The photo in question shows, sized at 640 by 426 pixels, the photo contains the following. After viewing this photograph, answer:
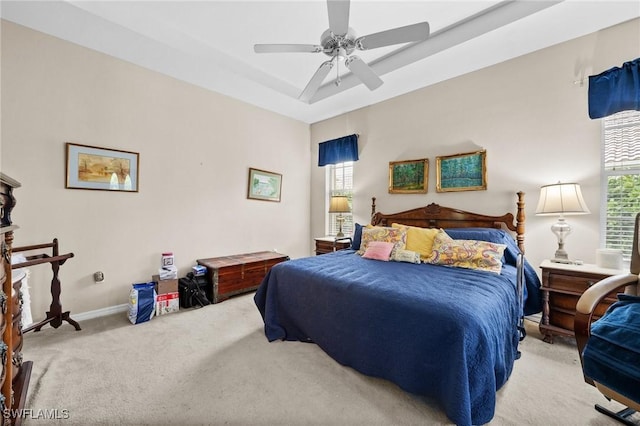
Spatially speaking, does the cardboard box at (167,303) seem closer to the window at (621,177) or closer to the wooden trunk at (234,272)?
the wooden trunk at (234,272)

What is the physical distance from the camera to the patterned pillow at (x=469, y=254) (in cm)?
235

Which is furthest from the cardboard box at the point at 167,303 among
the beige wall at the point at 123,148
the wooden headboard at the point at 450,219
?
the wooden headboard at the point at 450,219

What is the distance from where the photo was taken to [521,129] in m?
2.96

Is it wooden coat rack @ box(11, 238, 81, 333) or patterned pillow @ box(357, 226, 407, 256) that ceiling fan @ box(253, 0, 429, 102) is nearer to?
patterned pillow @ box(357, 226, 407, 256)

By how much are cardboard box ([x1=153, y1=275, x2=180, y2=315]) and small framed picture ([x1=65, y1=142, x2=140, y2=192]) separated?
123cm

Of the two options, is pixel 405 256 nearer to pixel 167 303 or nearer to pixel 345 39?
pixel 345 39

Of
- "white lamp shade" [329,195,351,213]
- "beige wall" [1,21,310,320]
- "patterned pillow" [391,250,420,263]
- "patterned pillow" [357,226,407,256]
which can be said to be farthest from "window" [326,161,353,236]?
"patterned pillow" [391,250,420,263]

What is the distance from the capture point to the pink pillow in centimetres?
287

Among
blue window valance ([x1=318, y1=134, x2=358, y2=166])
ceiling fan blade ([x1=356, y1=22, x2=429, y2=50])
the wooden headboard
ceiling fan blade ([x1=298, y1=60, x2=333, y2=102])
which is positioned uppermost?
ceiling fan blade ([x1=356, y1=22, x2=429, y2=50])

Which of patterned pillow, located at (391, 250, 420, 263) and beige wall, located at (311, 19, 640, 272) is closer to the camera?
beige wall, located at (311, 19, 640, 272)

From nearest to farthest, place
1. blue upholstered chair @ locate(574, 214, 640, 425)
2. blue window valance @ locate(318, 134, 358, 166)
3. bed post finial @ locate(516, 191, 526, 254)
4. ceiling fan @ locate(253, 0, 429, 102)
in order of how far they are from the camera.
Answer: blue upholstered chair @ locate(574, 214, 640, 425)
ceiling fan @ locate(253, 0, 429, 102)
bed post finial @ locate(516, 191, 526, 254)
blue window valance @ locate(318, 134, 358, 166)

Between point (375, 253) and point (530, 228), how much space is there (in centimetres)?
179

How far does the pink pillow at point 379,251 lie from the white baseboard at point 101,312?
3.01 metres

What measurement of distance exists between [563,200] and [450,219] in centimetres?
115
